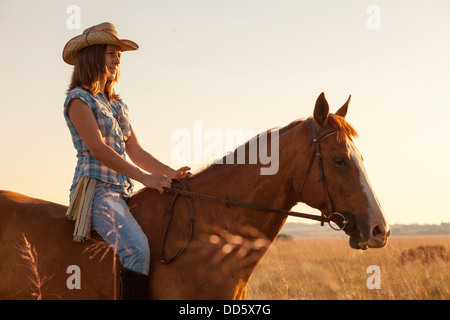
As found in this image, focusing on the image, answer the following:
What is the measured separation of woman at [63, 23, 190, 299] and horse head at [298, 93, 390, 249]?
143cm

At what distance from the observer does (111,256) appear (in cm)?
409

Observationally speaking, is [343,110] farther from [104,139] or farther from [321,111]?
[104,139]

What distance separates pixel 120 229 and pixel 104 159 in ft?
2.25

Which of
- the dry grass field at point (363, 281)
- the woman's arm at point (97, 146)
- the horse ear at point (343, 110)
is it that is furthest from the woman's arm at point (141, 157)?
the dry grass field at point (363, 281)

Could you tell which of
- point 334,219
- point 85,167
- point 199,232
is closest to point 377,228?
point 334,219

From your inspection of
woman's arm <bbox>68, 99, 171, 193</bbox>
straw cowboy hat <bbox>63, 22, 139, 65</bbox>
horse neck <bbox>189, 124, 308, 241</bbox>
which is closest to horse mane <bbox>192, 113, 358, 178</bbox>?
horse neck <bbox>189, 124, 308, 241</bbox>

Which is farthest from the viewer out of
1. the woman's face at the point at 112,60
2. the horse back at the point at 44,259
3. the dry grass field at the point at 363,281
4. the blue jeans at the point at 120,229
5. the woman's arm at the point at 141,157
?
the dry grass field at the point at 363,281

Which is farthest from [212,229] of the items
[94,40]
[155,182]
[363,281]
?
[363,281]

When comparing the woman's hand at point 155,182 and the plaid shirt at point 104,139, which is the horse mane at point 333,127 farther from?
the plaid shirt at point 104,139

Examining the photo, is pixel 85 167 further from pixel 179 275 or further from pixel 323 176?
pixel 323 176

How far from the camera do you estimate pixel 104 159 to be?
4.20 meters

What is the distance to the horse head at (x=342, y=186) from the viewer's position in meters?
3.86

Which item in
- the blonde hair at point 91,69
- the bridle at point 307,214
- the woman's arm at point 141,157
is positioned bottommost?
the bridle at point 307,214

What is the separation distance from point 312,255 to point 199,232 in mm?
19166
